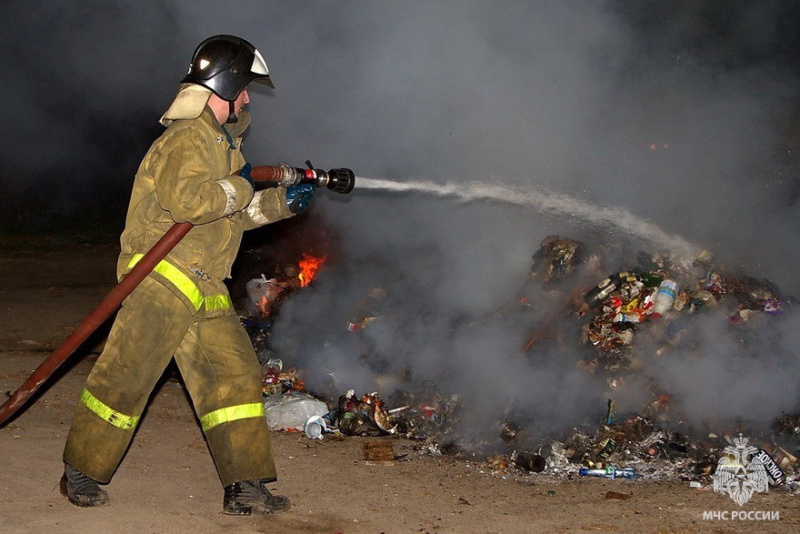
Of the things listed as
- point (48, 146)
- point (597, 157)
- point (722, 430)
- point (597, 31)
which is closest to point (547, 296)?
point (722, 430)

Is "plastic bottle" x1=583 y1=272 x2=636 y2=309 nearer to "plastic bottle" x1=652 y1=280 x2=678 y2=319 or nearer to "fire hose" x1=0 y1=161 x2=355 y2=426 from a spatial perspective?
"plastic bottle" x1=652 y1=280 x2=678 y2=319

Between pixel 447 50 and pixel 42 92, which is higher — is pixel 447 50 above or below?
below

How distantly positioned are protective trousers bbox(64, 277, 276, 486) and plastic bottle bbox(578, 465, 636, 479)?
5.16 feet

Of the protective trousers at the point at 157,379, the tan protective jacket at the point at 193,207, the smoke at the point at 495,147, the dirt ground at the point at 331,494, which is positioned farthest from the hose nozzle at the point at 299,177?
the smoke at the point at 495,147

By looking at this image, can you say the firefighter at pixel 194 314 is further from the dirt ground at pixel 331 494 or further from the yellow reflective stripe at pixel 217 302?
the dirt ground at pixel 331 494

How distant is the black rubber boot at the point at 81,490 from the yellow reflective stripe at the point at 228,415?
1.61 ft

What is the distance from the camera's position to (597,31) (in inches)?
276

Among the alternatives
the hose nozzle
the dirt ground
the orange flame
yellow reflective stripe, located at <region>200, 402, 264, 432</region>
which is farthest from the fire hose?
the orange flame

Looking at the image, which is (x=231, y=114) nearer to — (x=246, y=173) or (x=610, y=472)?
(x=246, y=173)

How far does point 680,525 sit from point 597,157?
4125 mm

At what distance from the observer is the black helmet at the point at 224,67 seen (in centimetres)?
312

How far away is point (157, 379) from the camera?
3150mm

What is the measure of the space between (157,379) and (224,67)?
127cm

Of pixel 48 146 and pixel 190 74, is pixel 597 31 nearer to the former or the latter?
pixel 190 74
